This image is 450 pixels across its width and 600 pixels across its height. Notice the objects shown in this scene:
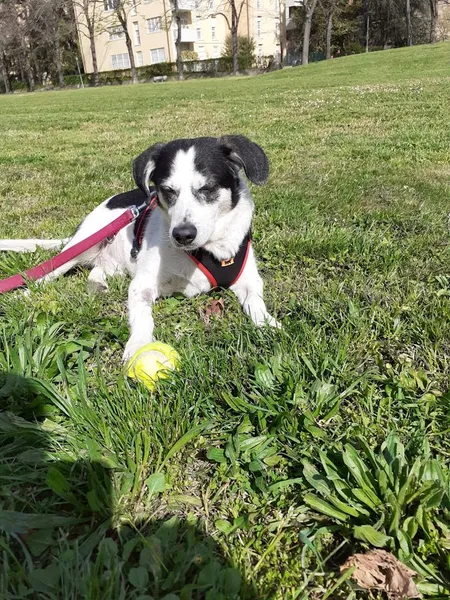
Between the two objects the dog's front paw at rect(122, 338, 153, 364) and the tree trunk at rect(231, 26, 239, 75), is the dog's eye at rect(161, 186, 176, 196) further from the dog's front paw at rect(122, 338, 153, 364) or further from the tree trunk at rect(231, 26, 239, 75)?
the tree trunk at rect(231, 26, 239, 75)

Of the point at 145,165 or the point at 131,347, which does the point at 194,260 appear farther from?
the point at 131,347

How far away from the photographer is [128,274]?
146 inches

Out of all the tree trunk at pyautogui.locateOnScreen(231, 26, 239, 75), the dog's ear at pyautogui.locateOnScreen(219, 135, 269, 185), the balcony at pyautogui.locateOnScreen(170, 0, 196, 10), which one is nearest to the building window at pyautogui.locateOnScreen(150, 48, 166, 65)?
the balcony at pyautogui.locateOnScreen(170, 0, 196, 10)

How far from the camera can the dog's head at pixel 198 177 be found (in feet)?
9.52

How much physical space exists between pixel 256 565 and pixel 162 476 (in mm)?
453

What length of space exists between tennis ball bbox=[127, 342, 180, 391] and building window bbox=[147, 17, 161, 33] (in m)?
70.9

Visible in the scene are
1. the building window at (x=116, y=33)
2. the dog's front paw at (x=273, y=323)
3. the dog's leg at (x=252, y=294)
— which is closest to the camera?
the dog's front paw at (x=273, y=323)

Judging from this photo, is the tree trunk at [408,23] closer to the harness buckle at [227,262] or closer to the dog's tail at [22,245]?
the dog's tail at [22,245]

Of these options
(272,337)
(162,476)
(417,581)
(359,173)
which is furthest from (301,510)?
(359,173)

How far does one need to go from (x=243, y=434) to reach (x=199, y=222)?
1.48 meters

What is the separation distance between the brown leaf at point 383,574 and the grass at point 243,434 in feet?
0.12

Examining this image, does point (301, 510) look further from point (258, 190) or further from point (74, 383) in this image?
point (258, 190)

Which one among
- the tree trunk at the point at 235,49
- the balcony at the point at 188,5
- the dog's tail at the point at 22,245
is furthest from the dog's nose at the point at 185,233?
the balcony at the point at 188,5

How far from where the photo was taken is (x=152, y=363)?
214 cm
